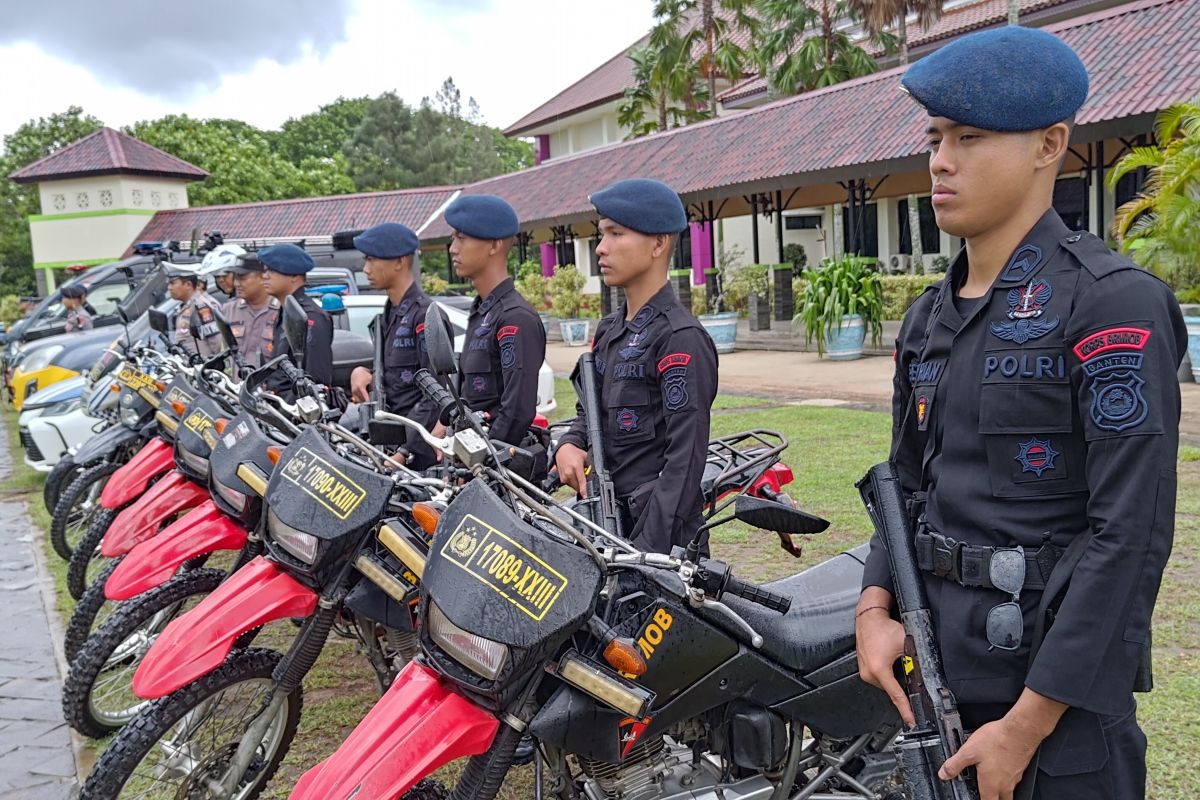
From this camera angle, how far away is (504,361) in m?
3.94

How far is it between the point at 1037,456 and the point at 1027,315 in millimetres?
221

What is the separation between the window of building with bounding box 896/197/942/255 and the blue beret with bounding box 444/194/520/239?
2082cm

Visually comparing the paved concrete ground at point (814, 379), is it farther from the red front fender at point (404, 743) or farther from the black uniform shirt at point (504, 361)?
the red front fender at point (404, 743)

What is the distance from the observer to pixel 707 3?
27281mm

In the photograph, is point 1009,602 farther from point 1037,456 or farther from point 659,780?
point 659,780

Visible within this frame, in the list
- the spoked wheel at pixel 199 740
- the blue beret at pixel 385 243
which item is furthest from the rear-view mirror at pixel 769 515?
→ the blue beret at pixel 385 243

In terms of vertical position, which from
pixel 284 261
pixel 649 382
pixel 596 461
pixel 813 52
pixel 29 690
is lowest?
pixel 29 690

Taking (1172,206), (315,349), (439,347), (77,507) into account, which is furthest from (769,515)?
(1172,206)

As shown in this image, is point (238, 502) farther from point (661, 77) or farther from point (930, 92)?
point (661, 77)

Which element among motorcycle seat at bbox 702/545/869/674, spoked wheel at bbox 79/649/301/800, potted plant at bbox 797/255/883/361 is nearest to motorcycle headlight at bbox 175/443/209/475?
spoked wheel at bbox 79/649/301/800

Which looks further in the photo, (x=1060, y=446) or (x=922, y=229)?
(x=922, y=229)

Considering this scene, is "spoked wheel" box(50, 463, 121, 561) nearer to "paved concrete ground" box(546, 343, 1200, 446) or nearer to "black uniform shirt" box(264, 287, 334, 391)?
"black uniform shirt" box(264, 287, 334, 391)

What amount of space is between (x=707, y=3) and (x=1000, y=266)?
91.1 ft

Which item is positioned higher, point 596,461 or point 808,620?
point 596,461
